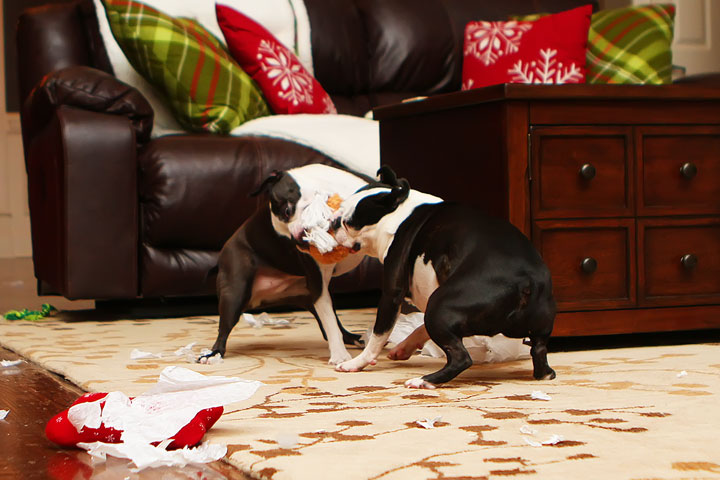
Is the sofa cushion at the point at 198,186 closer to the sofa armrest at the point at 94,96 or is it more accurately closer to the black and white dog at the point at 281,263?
the sofa armrest at the point at 94,96

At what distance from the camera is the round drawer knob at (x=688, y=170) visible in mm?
2105

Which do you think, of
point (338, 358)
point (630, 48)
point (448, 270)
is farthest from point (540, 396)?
point (630, 48)

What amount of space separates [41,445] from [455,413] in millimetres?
573

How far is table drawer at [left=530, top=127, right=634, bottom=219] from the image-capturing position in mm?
2004

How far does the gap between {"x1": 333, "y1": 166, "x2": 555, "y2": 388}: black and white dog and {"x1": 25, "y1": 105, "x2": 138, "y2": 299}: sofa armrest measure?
3.90ft

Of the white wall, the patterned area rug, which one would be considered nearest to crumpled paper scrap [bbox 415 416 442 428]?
the patterned area rug

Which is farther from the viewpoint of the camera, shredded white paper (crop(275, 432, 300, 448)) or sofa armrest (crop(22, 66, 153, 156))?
sofa armrest (crop(22, 66, 153, 156))

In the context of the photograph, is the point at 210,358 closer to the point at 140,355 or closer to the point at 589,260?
the point at 140,355

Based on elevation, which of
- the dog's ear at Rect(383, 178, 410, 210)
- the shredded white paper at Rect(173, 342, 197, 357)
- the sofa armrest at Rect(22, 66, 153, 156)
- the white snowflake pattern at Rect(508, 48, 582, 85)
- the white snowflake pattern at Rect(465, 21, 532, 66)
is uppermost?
the white snowflake pattern at Rect(465, 21, 532, 66)

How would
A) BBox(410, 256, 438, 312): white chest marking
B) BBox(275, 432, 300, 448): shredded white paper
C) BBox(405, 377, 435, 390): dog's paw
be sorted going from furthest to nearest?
1. BBox(410, 256, 438, 312): white chest marking
2. BBox(405, 377, 435, 390): dog's paw
3. BBox(275, 432, 300, 448): shredded white paper

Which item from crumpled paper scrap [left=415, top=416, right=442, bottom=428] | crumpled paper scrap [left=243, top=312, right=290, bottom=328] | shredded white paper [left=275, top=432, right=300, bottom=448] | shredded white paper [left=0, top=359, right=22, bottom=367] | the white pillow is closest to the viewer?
shredded white paper [left=275, top=432, right=300, bottom=448]

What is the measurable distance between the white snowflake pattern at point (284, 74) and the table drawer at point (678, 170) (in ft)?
4.99

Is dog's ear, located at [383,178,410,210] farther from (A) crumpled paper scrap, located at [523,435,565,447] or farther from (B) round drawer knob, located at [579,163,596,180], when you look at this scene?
(A) crumpled paper scrap, located at [523,435,565,447]

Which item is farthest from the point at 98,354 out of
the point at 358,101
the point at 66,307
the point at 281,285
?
the point at 358,101
